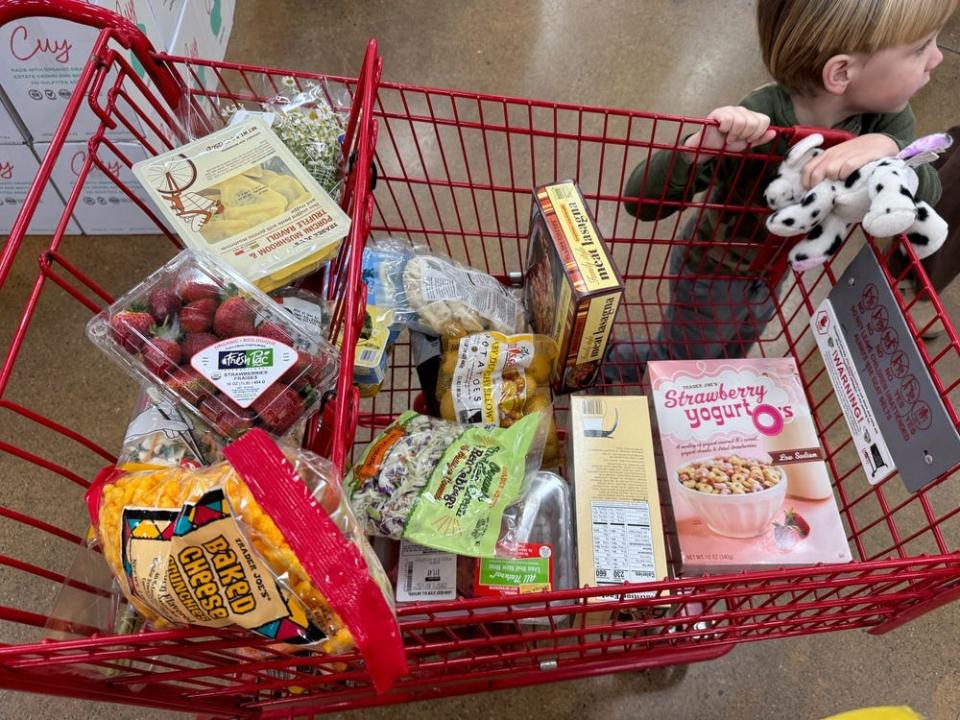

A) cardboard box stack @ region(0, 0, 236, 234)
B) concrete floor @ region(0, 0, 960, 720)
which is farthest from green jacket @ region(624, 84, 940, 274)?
cardboard box stack @ region(0, 0, 236, 234)

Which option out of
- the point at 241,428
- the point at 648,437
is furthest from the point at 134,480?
the point at 648,437

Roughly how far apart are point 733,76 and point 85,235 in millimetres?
1901

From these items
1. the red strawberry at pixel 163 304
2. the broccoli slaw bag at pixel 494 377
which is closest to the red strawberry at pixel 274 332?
the red strawberry at pixel 163 304

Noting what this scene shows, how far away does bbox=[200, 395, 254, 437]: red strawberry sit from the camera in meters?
0.74

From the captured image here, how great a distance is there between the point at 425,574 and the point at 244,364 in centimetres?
34

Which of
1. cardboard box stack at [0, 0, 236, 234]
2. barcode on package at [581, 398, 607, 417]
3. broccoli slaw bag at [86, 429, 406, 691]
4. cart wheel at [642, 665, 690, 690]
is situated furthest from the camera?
cardboard box stack at [0, 0, 236, 234]

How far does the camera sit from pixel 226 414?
0.74 metres

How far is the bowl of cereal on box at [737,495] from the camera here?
2.89 feet

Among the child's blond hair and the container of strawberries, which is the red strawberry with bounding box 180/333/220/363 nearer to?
the container of strawberries

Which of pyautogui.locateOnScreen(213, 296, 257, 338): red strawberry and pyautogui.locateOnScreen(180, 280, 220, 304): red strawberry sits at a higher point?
pyautogui.locateOnScreen(180, 280, 220, 304): red strawberry

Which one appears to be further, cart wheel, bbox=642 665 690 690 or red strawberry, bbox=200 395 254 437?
cart wheel, bbox=642 665 690 690

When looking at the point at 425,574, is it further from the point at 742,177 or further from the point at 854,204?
the point at 742,177

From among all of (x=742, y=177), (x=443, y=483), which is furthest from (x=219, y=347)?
(x=742, y=177)

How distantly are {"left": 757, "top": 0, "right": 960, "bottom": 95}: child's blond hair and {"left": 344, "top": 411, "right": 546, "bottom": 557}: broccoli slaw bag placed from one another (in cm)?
66
